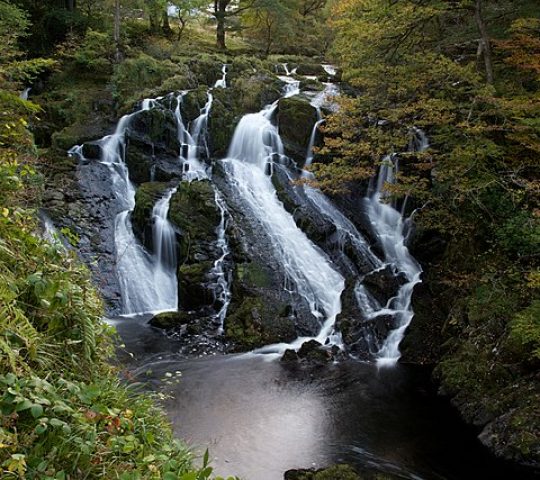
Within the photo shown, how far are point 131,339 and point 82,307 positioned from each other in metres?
7.98

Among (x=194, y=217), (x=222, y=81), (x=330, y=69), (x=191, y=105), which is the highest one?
(x=330, y=69)

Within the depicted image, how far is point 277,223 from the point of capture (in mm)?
14516

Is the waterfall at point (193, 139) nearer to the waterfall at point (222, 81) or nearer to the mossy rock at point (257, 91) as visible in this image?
the mossy rock at point (257, 91)

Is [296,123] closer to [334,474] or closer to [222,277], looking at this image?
[222,277]

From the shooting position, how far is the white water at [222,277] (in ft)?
39.6

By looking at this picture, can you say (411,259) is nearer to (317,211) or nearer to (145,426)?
(317,211)

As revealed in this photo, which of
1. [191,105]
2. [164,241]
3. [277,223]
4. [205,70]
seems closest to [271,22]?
[205,70]

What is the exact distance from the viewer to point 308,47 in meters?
29.5

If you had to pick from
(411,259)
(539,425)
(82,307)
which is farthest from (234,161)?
(82,307)

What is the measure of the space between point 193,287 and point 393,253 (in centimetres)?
622

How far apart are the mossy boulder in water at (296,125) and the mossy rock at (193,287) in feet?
20.6

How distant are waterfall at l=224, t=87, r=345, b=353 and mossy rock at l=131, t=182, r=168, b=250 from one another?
110 inches

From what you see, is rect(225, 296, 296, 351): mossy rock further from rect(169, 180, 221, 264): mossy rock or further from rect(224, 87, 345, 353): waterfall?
rect(169, 180, 221, 264): mossy rock

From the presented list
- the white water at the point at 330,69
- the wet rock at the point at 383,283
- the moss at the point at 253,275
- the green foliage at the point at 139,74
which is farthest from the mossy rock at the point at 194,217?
the white water at the point at 330,69
